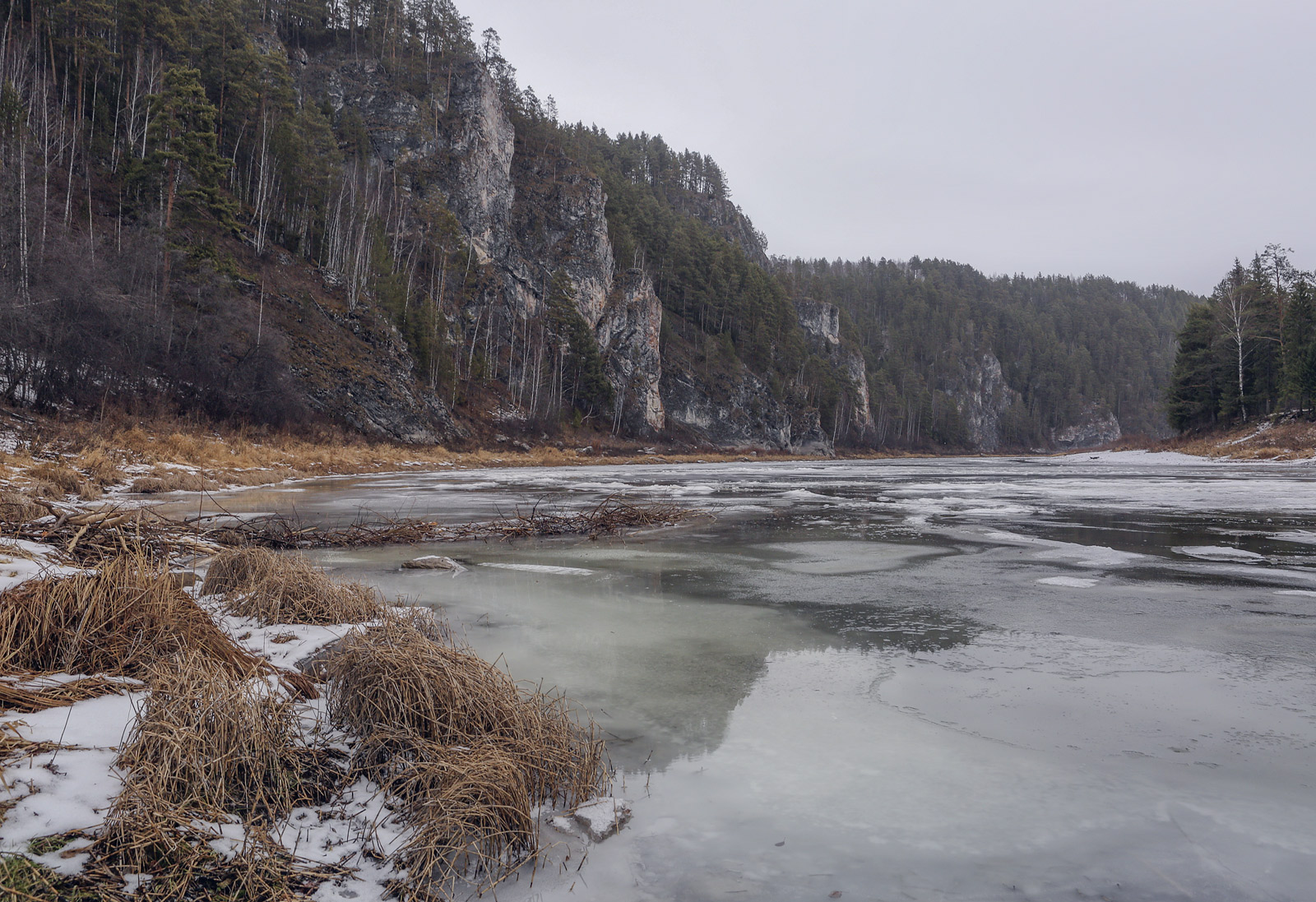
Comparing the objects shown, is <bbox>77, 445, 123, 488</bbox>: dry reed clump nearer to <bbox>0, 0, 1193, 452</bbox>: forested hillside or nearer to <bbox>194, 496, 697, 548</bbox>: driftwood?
<bbox>0, 0, 1193, 452</bbox>: forested hillside

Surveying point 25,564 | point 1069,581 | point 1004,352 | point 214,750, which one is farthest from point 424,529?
point 1004,352

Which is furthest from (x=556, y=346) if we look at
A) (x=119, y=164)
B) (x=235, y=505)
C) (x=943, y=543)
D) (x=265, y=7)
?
(x=943, y=543)

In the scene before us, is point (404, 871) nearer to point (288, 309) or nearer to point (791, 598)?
point (791, 598)

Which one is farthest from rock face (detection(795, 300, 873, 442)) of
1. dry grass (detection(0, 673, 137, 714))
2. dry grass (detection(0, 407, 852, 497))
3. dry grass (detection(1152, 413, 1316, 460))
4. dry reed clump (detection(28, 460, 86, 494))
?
dry grass (detection(0, 673, 137, 714))

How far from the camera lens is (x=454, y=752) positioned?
3156 mm

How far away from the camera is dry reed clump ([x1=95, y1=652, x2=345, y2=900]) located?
7.50 feet

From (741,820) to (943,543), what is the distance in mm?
9457

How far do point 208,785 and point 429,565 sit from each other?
6521 millimetres

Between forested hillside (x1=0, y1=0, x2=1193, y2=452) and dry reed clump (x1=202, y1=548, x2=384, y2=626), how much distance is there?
22287 millimetres

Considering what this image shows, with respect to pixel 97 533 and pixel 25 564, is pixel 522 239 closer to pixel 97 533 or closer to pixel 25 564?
pixel 97 533

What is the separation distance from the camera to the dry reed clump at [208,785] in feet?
7.50

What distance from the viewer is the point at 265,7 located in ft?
223

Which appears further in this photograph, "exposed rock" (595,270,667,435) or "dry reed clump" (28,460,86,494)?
"exposed rock" (595,270,667,435)

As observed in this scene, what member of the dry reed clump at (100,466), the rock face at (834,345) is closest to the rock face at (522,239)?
the rock face at (834,345)
